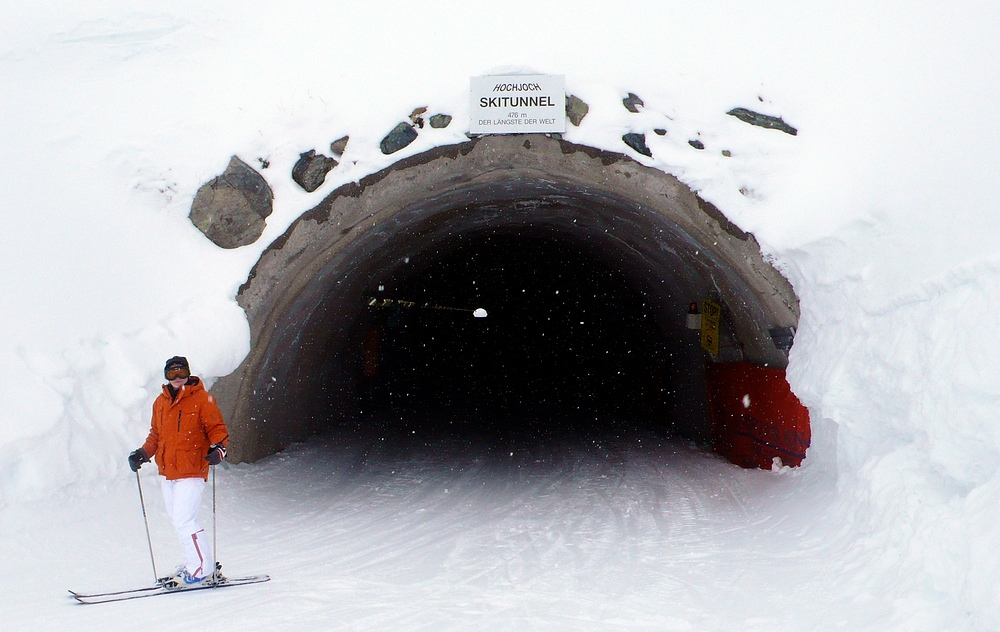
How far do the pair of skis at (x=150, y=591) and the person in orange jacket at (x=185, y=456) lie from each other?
57 mm

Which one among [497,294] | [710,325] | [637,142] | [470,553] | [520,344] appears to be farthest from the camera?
[520,344]

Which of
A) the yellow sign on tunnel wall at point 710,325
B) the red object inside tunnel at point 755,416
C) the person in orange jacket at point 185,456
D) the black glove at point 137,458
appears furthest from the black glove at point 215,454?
the yellow sign on tunnel wall at point 710,325

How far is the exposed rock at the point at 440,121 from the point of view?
860cm

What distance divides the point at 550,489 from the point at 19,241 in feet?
21.1

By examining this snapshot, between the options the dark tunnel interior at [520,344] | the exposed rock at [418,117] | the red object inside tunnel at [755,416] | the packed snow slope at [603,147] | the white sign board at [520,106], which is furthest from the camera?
the dark tunnel interior at [520,344]

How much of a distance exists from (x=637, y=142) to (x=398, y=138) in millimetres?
2532

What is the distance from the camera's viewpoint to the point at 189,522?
5.61m

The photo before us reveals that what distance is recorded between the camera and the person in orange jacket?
18.4 ft

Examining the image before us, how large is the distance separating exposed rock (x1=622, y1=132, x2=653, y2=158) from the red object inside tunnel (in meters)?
3.46

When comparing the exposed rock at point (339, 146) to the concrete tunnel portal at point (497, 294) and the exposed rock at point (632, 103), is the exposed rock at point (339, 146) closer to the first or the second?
the concrete tunnel portal at point (497, 294)

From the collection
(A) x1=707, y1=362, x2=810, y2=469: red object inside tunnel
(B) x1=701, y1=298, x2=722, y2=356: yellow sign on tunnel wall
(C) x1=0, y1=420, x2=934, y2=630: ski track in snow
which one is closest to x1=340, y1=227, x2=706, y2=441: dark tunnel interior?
(A) x1=707, y1=362, x2=810, y2=469: red object inside tunnel

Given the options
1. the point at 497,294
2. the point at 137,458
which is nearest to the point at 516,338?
the point at 497,294

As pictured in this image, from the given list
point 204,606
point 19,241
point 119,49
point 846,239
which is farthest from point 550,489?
point 119,49

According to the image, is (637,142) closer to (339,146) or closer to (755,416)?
(339,146)
